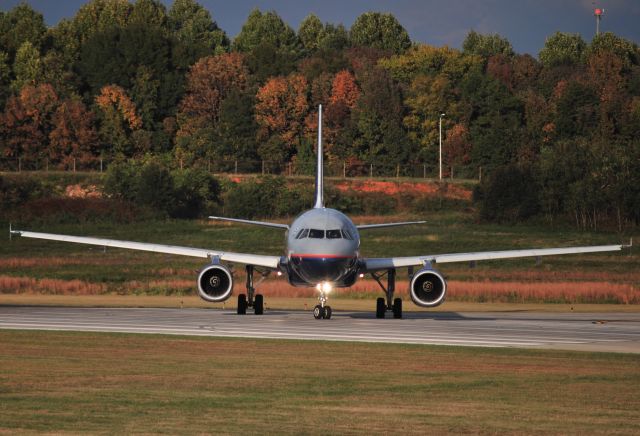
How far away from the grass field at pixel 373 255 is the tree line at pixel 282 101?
31064mm

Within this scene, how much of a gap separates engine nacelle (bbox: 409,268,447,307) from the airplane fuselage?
7.26 ft

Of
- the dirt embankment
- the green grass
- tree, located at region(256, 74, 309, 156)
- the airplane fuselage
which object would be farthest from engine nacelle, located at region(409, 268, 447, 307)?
tree, located at region(256, 74, 309, 156)

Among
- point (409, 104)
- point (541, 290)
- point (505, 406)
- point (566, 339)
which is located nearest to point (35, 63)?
point (409, 104)

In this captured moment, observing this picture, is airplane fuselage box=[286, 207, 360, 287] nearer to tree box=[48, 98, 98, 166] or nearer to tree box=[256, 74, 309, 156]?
tree box=[48, 98, 98, 166]

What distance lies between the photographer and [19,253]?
88.5 meters

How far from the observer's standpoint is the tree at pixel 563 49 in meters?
183

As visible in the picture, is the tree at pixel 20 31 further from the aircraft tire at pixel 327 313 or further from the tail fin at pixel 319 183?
the aircraft tire at pixel 327 313

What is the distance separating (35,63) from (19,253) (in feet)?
235

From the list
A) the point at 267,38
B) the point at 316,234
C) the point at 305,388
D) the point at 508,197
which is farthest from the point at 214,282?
the point at 267,38

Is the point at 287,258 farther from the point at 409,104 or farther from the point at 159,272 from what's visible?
the point at 409,104

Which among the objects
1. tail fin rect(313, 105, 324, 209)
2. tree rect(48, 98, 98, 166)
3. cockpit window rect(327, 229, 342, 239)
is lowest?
cockpit window rect(327, 229, 342, 239)

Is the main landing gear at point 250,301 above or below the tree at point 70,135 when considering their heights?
below

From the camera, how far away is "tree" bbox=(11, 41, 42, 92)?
154 metres

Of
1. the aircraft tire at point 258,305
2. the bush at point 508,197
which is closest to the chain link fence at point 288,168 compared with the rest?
the bush at point 508,197
